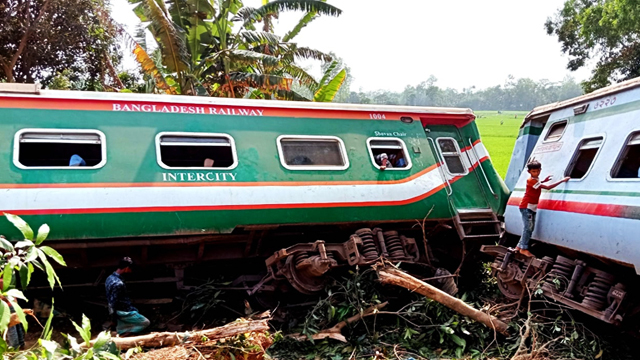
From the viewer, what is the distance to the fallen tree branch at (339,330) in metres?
6.23

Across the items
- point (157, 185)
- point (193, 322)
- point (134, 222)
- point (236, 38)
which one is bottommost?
point (193, 322)

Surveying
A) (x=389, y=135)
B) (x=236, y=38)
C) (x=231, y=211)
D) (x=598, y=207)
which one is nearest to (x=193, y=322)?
(x=231, y=211)

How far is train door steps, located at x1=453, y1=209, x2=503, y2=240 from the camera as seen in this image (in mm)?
7788

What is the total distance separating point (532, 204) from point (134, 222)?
5313mm

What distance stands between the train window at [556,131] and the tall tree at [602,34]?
9953mm

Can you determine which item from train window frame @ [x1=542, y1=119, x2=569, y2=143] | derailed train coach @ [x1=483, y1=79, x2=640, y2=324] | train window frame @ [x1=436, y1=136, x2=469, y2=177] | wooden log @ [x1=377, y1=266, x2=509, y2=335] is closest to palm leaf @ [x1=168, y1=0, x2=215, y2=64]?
train window frame @ [x1=436, y1=136, x2=469, y2=177]

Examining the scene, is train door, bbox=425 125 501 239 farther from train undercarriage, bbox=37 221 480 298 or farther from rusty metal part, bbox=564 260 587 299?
rusty metal part, bbox=564 260 587 299

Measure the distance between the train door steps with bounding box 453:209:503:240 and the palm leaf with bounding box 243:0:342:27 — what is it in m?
7.63

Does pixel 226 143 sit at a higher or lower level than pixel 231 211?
higher

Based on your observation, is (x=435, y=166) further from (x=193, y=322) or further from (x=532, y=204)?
(x=193, y=322)

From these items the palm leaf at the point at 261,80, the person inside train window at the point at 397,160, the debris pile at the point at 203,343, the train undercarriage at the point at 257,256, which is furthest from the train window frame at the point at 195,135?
the palm leaf at the point at 261,80

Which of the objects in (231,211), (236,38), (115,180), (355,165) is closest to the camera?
(115,180)

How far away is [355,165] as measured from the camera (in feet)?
24.8

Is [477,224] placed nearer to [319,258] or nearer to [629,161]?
[629,161]
